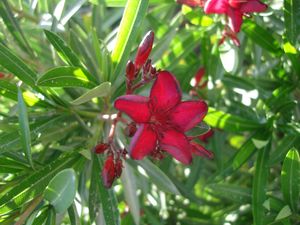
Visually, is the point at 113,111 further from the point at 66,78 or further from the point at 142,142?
the point at 142,142

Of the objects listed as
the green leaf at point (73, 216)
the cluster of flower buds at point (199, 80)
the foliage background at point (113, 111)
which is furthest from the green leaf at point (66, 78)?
the cluster of flower buds at point (199, 80)

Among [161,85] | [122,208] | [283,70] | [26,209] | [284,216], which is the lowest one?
[122,208]

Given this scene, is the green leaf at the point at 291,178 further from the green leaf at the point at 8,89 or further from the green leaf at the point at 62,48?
the green leaf at the point at 8,89

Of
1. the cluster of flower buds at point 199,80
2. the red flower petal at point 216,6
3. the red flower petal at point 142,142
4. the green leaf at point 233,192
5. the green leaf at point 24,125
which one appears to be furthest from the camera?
the cluster of flower buds at point 199,80

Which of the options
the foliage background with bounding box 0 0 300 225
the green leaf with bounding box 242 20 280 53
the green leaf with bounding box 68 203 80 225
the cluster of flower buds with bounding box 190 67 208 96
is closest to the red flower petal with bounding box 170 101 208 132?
the foliage background with bounding box 0 0 300 225

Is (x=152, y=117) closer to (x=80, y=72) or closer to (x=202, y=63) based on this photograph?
(x=80, y=72)

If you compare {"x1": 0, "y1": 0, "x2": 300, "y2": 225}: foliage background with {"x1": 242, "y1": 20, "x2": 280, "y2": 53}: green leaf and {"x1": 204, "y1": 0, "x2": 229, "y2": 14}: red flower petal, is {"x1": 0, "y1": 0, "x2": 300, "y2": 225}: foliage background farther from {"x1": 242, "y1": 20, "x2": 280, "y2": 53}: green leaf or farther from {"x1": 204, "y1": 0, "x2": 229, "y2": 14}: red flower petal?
{"x1": 204, "y1": 0, "x2": 229, "y2": 14}: red flower petal

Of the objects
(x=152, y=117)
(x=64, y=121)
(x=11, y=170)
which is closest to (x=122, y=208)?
(x=64, y=121)
